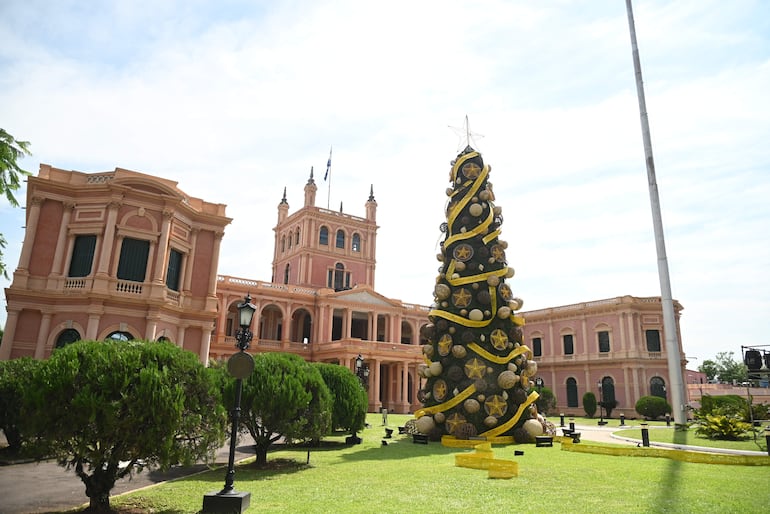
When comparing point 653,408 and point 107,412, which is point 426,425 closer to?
point 107,412

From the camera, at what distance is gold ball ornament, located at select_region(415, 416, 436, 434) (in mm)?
17281

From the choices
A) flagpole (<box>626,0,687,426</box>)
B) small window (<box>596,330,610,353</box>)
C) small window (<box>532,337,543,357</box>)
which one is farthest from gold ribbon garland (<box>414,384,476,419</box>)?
small window (<box>532,337,543,357</box>)

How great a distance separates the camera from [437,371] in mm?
17578

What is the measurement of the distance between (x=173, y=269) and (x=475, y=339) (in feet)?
57.8

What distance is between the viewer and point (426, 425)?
17.3m

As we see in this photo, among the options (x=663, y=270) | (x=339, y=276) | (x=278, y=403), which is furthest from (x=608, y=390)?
(x=278, y=403)

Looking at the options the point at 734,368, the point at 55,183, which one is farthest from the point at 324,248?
the point at 734,368

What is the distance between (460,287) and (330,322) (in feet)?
90.3

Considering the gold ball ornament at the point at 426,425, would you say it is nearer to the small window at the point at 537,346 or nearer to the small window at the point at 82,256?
the small window at the point at 82,256

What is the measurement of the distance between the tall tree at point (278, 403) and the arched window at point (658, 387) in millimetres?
39655

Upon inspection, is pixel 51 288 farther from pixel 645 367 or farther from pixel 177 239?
pixel 645 367

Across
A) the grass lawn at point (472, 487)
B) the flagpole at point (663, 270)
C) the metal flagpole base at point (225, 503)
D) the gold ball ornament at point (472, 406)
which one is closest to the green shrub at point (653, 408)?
the flagpole at point (663, 270)

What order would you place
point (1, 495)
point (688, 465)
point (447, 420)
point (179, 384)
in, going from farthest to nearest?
point (447, 420) < point (688, 465) < point (1, 495) < point (179, 384)

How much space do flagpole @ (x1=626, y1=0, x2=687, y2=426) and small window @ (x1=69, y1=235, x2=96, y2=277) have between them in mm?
26375
